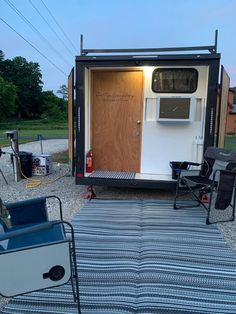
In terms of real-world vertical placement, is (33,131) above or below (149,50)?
below

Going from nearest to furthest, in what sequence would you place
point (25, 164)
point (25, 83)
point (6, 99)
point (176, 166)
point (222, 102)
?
point (222, 102), point (176, 166), point (25, 164), point (6, 99), point (25, 83)

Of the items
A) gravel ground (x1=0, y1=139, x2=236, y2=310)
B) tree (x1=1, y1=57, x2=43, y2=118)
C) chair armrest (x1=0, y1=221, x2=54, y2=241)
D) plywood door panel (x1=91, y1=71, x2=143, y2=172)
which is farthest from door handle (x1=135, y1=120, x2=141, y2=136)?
tree (x1=1, y1=57, x2=43, y2=118)

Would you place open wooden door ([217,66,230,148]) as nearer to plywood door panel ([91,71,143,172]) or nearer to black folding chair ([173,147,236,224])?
black folding chair ([173,147,236,224])

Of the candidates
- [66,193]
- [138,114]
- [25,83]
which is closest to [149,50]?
[138,114]

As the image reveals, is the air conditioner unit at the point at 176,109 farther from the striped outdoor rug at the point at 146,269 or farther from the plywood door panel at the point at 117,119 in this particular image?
the striped outdoor rug at the point at 146,269

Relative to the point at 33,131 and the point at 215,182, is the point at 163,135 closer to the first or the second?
the point at 215,182

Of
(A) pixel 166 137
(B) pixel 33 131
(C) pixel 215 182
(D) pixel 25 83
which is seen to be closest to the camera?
(C) pixel 215 182

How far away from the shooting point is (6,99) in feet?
128

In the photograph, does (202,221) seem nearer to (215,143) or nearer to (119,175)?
(215,143)

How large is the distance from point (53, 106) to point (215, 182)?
145ft

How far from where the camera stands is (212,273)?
2443 millimetres

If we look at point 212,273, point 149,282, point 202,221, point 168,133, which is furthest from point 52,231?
point 168,133

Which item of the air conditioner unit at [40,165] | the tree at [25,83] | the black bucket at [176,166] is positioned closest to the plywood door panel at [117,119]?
the black bucket at [176,166]

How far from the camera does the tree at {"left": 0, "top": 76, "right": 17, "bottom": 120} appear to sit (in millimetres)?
38500
